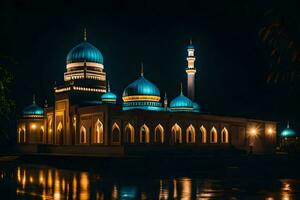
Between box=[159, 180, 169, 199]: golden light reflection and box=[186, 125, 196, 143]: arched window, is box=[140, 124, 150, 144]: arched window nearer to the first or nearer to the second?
box=[186, 125, 196, 143]: arched window

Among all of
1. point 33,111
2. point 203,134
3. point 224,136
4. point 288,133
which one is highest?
point 33,111

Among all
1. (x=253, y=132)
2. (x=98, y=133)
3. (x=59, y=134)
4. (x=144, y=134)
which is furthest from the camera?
(x=253, y=132)

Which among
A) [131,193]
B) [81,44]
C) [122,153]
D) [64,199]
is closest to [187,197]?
[131,193]

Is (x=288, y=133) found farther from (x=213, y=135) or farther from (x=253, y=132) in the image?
(x=213, y=135)

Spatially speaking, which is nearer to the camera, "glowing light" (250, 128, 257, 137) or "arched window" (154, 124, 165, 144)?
"arched window" (154, 124, 165, 144)

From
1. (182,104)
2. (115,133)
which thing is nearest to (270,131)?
(182,104)

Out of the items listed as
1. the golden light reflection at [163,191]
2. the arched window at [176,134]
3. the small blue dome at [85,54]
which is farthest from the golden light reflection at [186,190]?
the small blue dome at [85,54]

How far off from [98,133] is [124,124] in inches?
124

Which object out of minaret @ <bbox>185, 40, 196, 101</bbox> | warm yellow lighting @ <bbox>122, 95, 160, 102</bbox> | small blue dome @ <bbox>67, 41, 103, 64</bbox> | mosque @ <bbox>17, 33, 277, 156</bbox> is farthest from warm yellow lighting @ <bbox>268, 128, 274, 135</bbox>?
small blue dome @ <bbox>67, 41, 103, 64</bbox>

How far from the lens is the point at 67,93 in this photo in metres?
46.6

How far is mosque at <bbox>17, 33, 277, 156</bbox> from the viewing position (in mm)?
40188

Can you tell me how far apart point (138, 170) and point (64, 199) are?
47.0 feet

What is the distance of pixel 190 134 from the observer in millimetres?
43781

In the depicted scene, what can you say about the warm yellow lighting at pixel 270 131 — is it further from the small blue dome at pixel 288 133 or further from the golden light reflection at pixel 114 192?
the golden light reflection at pixel 114 192
